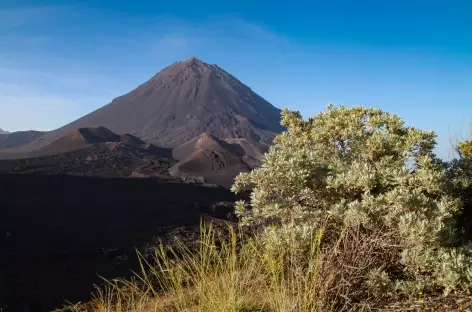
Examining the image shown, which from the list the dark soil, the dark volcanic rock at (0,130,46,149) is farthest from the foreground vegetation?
the dark volcanic rock at (0,130,46,149)

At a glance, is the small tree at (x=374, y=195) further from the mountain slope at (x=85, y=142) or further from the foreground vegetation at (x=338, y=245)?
the mountain slope at (x=85, y=142)

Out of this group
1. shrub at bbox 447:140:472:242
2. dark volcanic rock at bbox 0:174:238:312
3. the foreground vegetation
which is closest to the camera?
the foreground vegetation

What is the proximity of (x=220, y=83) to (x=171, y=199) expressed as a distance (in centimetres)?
10399

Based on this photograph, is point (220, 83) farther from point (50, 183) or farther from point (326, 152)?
point (326, 152)

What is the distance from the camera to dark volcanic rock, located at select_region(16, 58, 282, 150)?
85.0m

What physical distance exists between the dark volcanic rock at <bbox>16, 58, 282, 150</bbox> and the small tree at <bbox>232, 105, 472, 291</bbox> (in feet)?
223

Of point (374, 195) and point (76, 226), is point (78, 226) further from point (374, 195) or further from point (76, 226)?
point (374, 195)

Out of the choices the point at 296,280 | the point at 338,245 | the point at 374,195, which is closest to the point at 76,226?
the point at 374,195

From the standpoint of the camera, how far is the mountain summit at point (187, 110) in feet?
278

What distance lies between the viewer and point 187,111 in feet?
315

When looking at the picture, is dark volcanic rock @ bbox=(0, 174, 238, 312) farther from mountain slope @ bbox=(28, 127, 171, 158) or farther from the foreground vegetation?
mountain slope @ bbox=(28, 127, 171, 158)

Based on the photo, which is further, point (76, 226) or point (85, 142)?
point (85, 142)

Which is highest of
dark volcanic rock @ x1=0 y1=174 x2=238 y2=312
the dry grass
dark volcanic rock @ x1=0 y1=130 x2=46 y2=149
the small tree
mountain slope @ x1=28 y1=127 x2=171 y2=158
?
dark volcanic rock @ x1=0 y1=130 x2=46 y2=149

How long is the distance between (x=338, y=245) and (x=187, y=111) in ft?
→ 308
